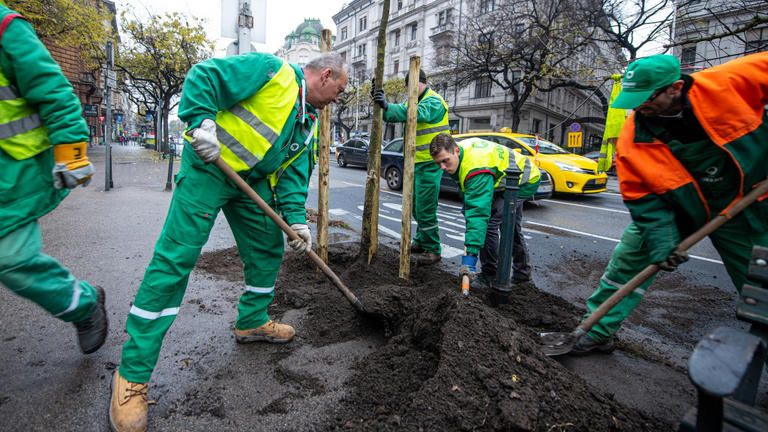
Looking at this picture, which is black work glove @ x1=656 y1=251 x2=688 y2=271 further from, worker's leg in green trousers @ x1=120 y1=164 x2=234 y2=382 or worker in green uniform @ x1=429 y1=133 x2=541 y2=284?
worker's leg in green trousers @ x1=120 y1=164 x2=234 y2=382

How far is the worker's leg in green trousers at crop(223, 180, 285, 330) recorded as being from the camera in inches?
92.5

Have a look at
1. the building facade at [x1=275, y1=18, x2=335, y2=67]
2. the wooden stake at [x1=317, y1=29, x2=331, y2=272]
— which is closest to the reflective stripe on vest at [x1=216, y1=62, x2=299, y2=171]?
the wooden stake at [x1=317, y1=29, x2=331, y2=272]

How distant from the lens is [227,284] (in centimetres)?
361

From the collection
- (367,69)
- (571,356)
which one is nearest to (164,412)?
(571,356)

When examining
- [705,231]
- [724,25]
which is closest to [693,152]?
[705,231]

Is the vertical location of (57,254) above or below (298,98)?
below

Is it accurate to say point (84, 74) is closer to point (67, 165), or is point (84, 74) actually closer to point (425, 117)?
point (425, 117)

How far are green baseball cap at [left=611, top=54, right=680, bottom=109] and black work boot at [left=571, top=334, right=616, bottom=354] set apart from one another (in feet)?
4.98

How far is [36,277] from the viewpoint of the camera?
182 centimetres

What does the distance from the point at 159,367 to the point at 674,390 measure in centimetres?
298

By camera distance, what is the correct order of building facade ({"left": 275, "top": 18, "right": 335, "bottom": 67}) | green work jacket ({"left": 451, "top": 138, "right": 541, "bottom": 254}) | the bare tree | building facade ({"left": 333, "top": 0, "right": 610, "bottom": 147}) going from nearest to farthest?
green work jacket ({"left": 451, "top": 138, "right": 541, "bottom": 254})
the bare tree
building facade ({"left": 333, "top": 0, "right": 610, "bottom": 147})
building facade ({"left": 275, "top": 18, "right": 335, "bottom": 67})

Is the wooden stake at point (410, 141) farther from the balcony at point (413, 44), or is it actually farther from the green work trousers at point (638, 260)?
the balcony at point (413, 44)

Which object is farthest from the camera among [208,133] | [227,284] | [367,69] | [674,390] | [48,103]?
[367,69]

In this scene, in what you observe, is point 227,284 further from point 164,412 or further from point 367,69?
point 367,69
